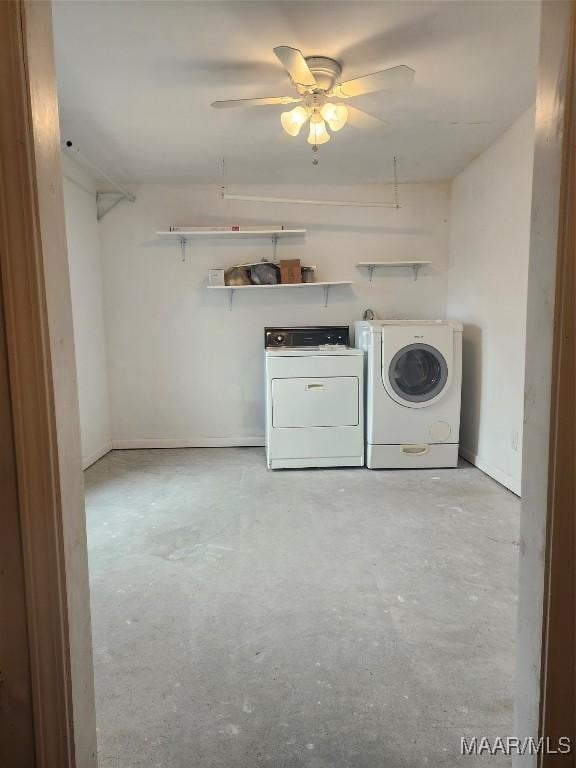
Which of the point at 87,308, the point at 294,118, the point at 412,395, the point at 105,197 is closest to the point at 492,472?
the point at 412,395

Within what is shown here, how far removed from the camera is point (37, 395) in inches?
27.3

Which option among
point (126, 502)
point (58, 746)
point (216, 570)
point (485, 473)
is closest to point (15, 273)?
point (58, 746)

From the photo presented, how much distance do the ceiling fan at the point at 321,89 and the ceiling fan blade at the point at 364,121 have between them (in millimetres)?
246

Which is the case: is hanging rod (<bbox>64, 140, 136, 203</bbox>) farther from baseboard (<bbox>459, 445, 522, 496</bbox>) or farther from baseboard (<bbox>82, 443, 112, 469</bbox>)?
baseboard (<bbox>459, 445, 522, 496</bbox>)

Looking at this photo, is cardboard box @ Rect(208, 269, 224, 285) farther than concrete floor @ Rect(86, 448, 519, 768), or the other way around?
cardboard box @ Rect(208, 269, 224, 285)

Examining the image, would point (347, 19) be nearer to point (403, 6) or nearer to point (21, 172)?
point (403, 6)

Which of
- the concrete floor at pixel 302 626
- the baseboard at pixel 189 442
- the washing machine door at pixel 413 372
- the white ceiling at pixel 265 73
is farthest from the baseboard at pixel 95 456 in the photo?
the washing machine door at pixel 413 372

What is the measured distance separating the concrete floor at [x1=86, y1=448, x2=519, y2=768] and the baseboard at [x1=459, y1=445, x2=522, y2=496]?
0.07 m

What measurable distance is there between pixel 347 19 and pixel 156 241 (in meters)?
2.62

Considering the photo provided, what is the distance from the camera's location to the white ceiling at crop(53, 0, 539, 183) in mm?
1772

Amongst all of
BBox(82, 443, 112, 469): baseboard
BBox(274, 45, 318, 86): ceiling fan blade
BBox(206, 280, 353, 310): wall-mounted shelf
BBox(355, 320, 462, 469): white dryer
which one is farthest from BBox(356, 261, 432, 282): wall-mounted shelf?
BBox(82, 443, 112, 469): baseboard

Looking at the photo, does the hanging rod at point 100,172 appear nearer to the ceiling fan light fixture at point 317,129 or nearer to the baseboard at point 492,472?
the ceiling fan light fixture at point 317,129

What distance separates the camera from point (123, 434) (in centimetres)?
414

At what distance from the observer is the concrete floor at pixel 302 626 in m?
1.17
